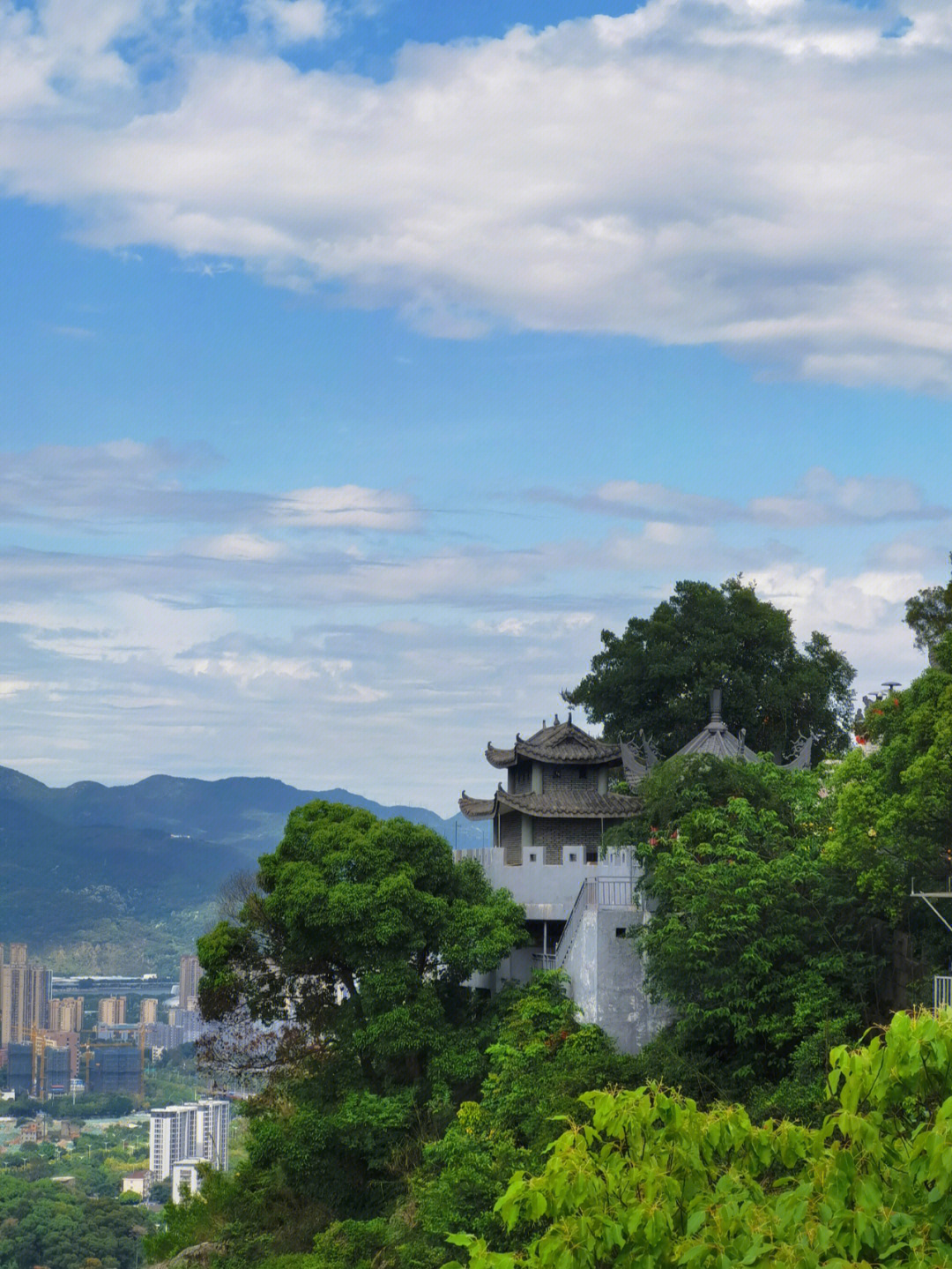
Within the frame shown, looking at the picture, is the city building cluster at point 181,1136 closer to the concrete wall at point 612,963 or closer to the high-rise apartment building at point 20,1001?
the high-rise apartment building at point 20,1001

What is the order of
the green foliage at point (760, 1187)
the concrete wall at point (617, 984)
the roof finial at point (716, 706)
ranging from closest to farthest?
the green foliage at point (760, 1187) < the concrete wall at point (617, 984) < the roof finial at point (716, 706)

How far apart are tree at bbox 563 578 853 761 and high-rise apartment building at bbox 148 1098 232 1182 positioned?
139 ft

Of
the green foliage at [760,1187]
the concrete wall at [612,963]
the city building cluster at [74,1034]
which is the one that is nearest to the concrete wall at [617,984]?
the concrete wall at [612,963]

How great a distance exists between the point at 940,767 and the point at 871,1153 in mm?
10657

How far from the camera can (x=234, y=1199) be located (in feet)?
87.1

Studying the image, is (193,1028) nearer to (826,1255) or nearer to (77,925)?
(77,925)

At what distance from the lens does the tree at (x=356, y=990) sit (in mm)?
24469

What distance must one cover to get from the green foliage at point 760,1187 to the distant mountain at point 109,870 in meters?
114

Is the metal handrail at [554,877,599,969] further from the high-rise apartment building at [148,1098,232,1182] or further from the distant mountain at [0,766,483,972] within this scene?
the distant mountain at [0,766,483,972]

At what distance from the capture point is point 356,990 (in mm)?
25938

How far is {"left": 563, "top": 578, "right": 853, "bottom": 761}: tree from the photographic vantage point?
35375 millimetres

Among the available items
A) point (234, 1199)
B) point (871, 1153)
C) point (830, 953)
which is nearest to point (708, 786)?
point (830, 953)

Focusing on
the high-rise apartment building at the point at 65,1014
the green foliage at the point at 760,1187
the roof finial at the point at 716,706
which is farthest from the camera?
the high-rise apartment building at the point at 65,1014

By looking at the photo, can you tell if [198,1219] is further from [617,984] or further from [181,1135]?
[181,1135]
